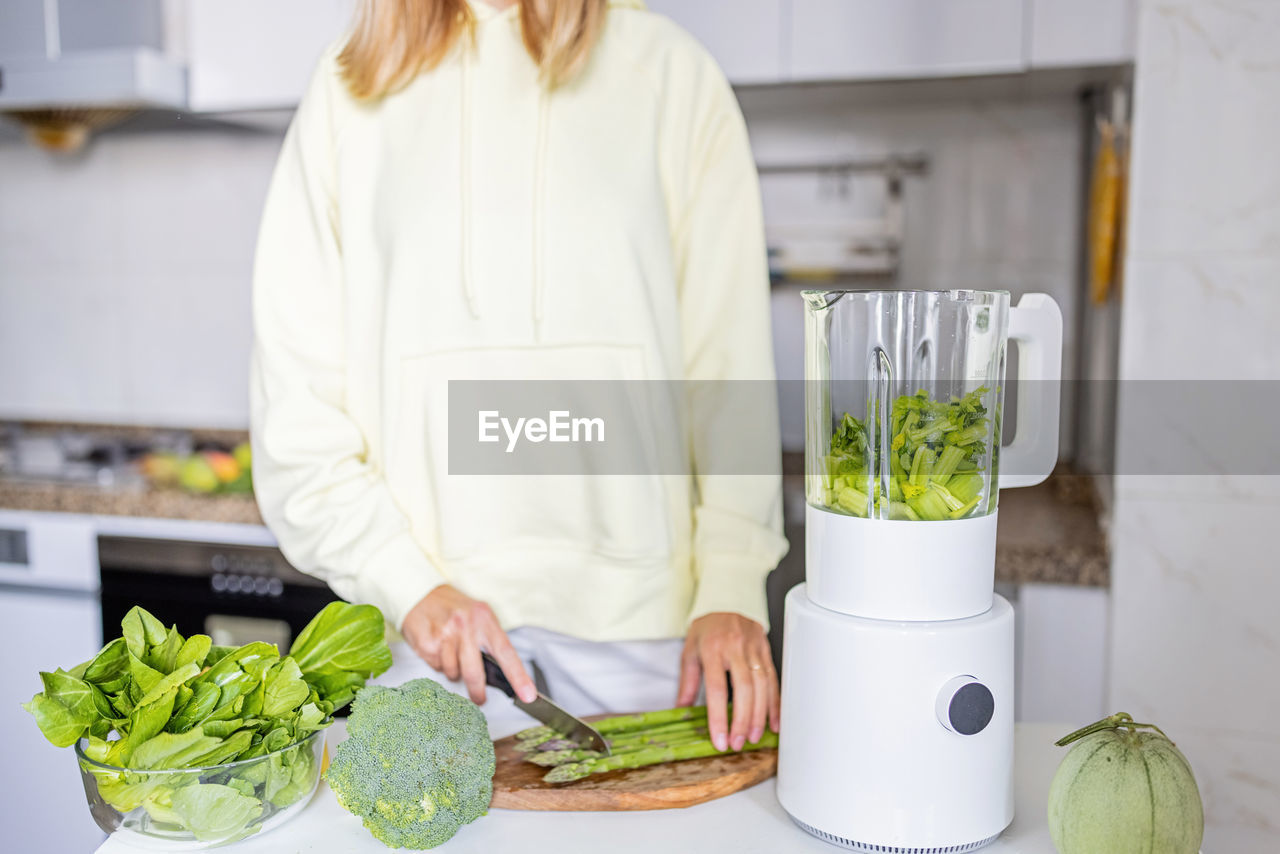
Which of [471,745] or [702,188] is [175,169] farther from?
[471,745]

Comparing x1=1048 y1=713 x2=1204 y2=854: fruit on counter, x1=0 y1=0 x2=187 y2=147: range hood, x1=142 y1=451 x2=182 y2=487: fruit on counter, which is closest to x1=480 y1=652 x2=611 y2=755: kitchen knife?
x1=1048 y1=713 x2=1204 y2=854: fruit on counter

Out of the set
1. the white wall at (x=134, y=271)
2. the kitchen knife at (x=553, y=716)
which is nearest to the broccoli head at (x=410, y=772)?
the kitchen knife at (x=553, y=716)

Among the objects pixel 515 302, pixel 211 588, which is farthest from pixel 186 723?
pixel 211 588

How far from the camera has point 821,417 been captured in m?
0.78

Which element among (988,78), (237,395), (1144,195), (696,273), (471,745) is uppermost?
(988,78)

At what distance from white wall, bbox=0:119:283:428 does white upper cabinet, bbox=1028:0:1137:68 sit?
1.47 m

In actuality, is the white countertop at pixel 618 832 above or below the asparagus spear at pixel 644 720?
below

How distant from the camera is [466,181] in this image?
1.14 m

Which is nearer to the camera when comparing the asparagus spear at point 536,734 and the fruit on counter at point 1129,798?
the fruit on counter at point 1129,798

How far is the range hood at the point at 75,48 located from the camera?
1.85 metres

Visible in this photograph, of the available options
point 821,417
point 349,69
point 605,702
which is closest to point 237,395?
point 349,69

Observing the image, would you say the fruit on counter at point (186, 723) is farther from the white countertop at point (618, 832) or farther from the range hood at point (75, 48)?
the range hood at point (75, 48)

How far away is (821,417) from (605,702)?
524 mm

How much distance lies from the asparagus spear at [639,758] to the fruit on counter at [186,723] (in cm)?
19
